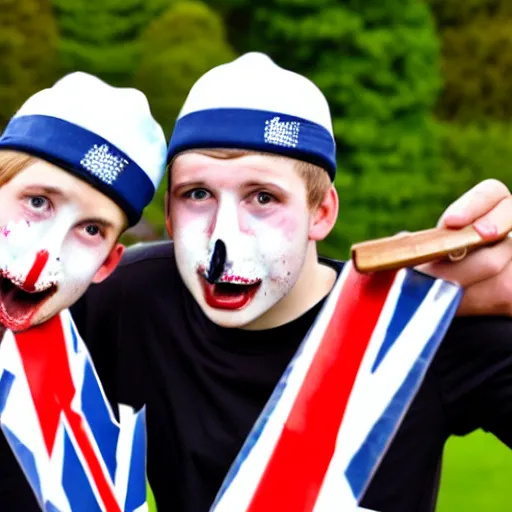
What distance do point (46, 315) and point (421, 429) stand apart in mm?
994

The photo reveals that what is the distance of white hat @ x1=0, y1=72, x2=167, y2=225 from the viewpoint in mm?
2922

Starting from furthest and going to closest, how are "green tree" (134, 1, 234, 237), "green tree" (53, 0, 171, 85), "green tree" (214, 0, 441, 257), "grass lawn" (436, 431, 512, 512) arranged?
"green tree" (53, 0, 171, 85) < "green tree" (214, 0, 441, 257) < "green tree" (134, 1, 234, 237) < "grass lawn" (436, 431, 512, 512)

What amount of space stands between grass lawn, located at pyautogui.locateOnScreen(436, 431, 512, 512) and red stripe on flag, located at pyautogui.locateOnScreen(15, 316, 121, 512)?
6.00 metres

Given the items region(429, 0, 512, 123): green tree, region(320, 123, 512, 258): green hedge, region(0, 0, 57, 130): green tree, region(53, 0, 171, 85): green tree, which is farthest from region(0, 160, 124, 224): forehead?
region(429, 0, 512, 123): green tree

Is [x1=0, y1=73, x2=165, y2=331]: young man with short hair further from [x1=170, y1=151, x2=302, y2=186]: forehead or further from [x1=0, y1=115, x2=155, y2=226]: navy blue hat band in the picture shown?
[x1=170, y1=151, x2=302, y2=186]: forehead

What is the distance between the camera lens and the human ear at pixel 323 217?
3039 millimetres

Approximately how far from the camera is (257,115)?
2.91 m

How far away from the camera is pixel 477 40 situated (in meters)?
28.2

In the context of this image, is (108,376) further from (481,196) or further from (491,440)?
(491,440)

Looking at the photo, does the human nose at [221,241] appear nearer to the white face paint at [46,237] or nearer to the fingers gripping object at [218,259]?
the fingers gripping object at [218,259]

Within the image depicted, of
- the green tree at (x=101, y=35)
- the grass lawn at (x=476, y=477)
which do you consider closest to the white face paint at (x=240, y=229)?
the grass lawn at (x=476, y=477)

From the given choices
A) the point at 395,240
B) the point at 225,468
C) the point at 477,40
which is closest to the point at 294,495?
the point at 225,468

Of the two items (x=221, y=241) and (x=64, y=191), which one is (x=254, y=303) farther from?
(x=64, y=191)

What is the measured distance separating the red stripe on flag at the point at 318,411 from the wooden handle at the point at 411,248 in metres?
0.19
